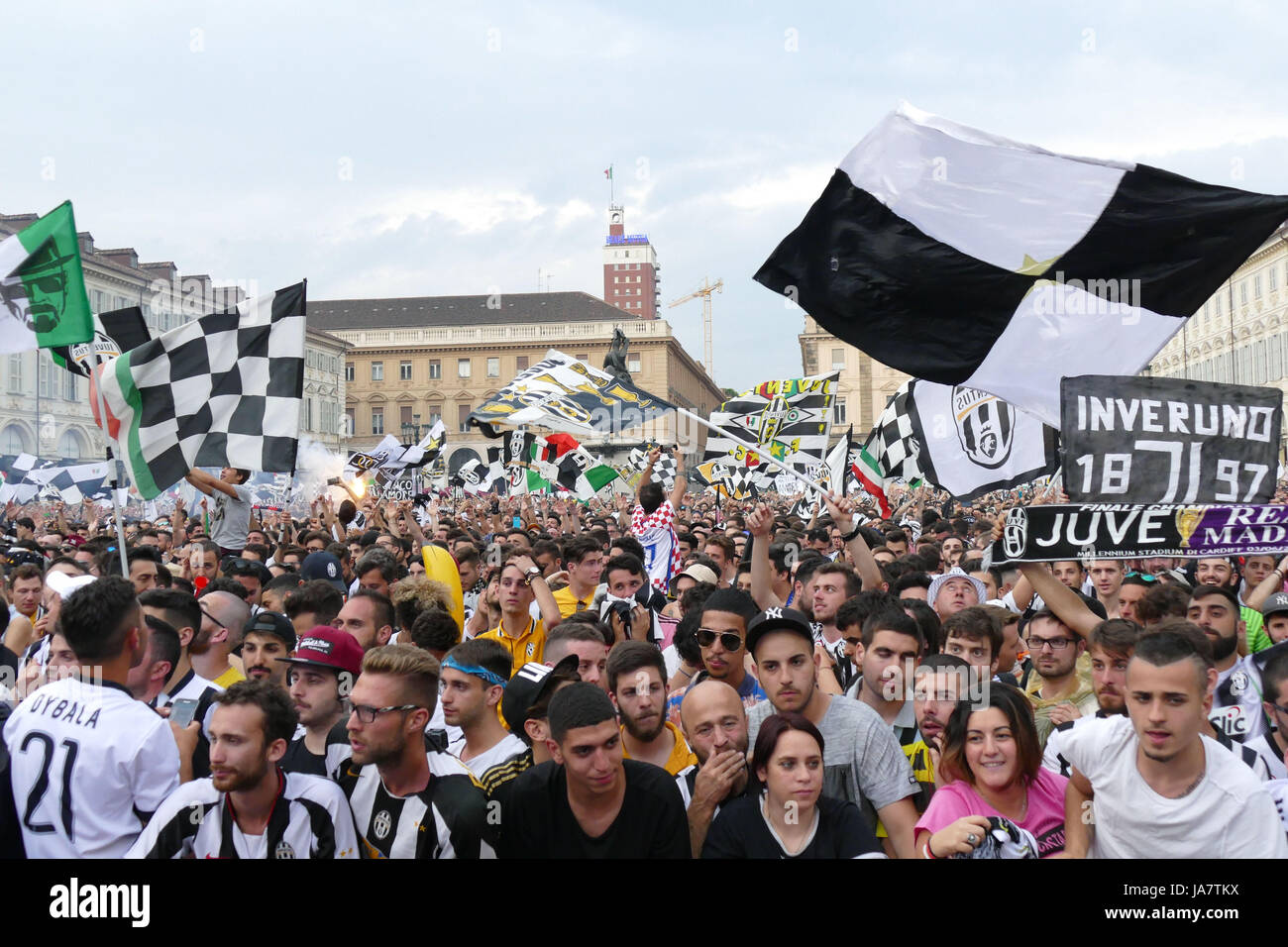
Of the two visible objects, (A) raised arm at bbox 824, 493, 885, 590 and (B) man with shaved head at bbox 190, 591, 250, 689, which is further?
(A) raised arm at bbox 824, 493, 885, 590

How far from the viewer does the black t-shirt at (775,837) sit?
3.19 meters

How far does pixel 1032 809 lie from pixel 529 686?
1872 mm

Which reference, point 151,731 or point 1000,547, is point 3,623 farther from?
point 1000,547

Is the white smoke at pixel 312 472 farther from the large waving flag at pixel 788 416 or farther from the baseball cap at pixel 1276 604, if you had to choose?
the baseball cap at pixel 1276 604

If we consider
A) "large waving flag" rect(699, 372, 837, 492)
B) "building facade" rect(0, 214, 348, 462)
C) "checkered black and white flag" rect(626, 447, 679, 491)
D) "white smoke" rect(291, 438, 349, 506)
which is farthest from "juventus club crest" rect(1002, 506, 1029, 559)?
"building facade" rect(0, 214, 348, 462)

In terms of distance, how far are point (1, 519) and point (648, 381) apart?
68449 millimetres

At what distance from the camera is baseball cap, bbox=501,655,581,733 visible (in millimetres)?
4168

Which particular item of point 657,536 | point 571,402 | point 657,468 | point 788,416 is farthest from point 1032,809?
point 657,468

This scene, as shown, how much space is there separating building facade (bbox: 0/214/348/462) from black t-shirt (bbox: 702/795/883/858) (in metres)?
41.4

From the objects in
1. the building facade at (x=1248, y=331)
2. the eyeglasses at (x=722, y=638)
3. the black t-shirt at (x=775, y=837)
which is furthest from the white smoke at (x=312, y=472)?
the building facade at (x=1248, y=331)

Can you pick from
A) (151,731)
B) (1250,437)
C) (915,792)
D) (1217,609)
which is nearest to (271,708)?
(151,731)

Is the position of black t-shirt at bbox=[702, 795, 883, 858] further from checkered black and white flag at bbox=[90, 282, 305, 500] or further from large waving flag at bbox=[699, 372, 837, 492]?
large waving flag at bbox=[699, 372, 837, 492]

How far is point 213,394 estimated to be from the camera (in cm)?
762

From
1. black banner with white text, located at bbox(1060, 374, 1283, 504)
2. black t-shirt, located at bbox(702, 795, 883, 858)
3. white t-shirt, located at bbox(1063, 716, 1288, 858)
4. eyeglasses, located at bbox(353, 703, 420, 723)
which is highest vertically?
black banner with white text, located at bbox(1060, 374, 1283, 504)
